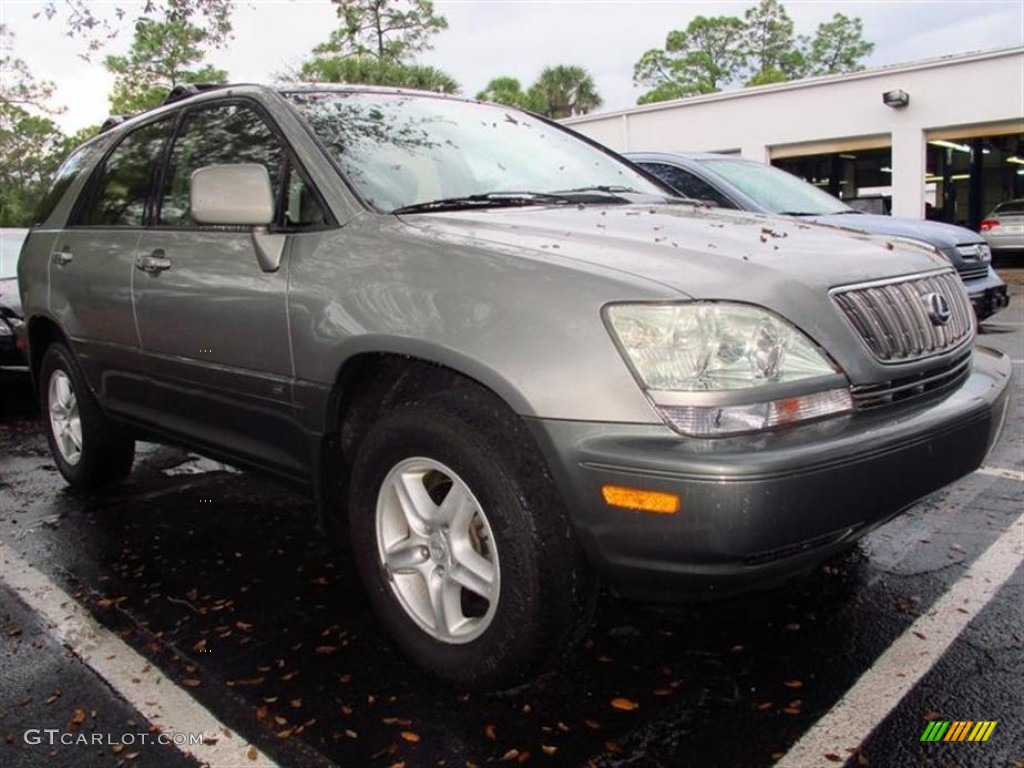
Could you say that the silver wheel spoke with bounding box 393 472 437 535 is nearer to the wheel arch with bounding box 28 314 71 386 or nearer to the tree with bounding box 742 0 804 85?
the wheel arch with bounding box 28 314 71 386

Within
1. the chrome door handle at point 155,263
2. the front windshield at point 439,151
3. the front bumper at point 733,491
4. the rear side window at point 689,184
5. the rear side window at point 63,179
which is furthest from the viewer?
the rear side window at point 689,184

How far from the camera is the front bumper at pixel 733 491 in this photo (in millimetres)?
1998

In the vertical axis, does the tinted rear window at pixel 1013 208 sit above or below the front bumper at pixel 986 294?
above

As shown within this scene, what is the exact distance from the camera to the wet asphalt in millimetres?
2324

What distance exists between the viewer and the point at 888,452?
218 centimetres

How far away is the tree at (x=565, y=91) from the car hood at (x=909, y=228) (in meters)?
38.6

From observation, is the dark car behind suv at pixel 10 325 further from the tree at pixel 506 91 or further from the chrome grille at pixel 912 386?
the tree at pixel 506 91

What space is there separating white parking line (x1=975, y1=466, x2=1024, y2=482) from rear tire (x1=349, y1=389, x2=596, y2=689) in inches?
116

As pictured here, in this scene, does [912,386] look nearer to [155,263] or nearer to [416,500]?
[416,500]

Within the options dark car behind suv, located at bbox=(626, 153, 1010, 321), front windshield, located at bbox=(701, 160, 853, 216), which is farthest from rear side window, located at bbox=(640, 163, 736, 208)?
front windshield, located at bbox=(701, 160, 853, 216)

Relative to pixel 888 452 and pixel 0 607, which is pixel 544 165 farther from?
pixel 0 607

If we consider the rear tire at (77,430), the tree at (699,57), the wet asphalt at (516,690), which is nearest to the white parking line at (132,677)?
the wet asphalt at (516,690)

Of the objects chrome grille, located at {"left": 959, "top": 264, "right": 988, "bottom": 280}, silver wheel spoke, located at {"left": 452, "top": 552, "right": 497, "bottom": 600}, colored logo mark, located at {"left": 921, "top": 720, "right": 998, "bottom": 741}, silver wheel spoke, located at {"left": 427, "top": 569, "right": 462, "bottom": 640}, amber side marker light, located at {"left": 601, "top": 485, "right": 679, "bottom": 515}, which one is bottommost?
colored logo mark, located at {"left": 921, "top": 720, "right": 998, "bottom": 741}

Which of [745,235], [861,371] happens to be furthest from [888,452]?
[745,235]
